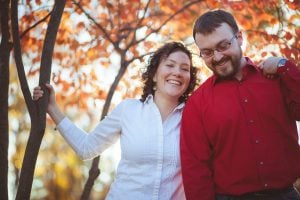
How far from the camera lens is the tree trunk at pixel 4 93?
3.37 m

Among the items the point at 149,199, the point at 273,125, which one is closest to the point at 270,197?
the point at 273,125

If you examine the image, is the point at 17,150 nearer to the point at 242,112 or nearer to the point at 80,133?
the point at 80,133

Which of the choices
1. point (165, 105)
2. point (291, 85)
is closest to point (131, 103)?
point (165, 105)

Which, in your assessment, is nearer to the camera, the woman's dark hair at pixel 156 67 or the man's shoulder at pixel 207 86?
the man's shoulder at pixel 207 86

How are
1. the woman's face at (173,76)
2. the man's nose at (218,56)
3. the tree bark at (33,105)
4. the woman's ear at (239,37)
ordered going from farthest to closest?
the woman's face at (173,76) < the tree bark at (33,105) < the woman's ear at (239,37) < the man's nose at (218,56)

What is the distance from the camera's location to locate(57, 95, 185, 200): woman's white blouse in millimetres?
3176

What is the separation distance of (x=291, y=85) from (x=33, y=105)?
1.76m

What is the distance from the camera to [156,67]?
3.75 m

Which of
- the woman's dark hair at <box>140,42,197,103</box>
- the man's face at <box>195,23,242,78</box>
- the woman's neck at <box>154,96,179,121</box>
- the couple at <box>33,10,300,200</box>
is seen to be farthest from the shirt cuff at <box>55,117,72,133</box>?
the man's face at <box>195,23,242,78</box>

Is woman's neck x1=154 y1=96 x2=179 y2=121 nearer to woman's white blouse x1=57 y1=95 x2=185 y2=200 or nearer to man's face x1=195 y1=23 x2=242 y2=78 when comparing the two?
woman's white blouse x1=57 y1=95 x2=185 y2=200

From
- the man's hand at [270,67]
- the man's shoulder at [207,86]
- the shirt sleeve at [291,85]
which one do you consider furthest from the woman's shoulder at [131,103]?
the shirt sleeve at [291,85]

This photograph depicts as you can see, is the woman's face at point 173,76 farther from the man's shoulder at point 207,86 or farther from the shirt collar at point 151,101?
the man's shoulder at point 207,86

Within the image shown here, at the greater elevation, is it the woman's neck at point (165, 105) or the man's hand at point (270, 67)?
the man's hand at point (270, 67)

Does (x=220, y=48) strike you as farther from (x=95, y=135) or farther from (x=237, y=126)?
(x=95, y=135)
